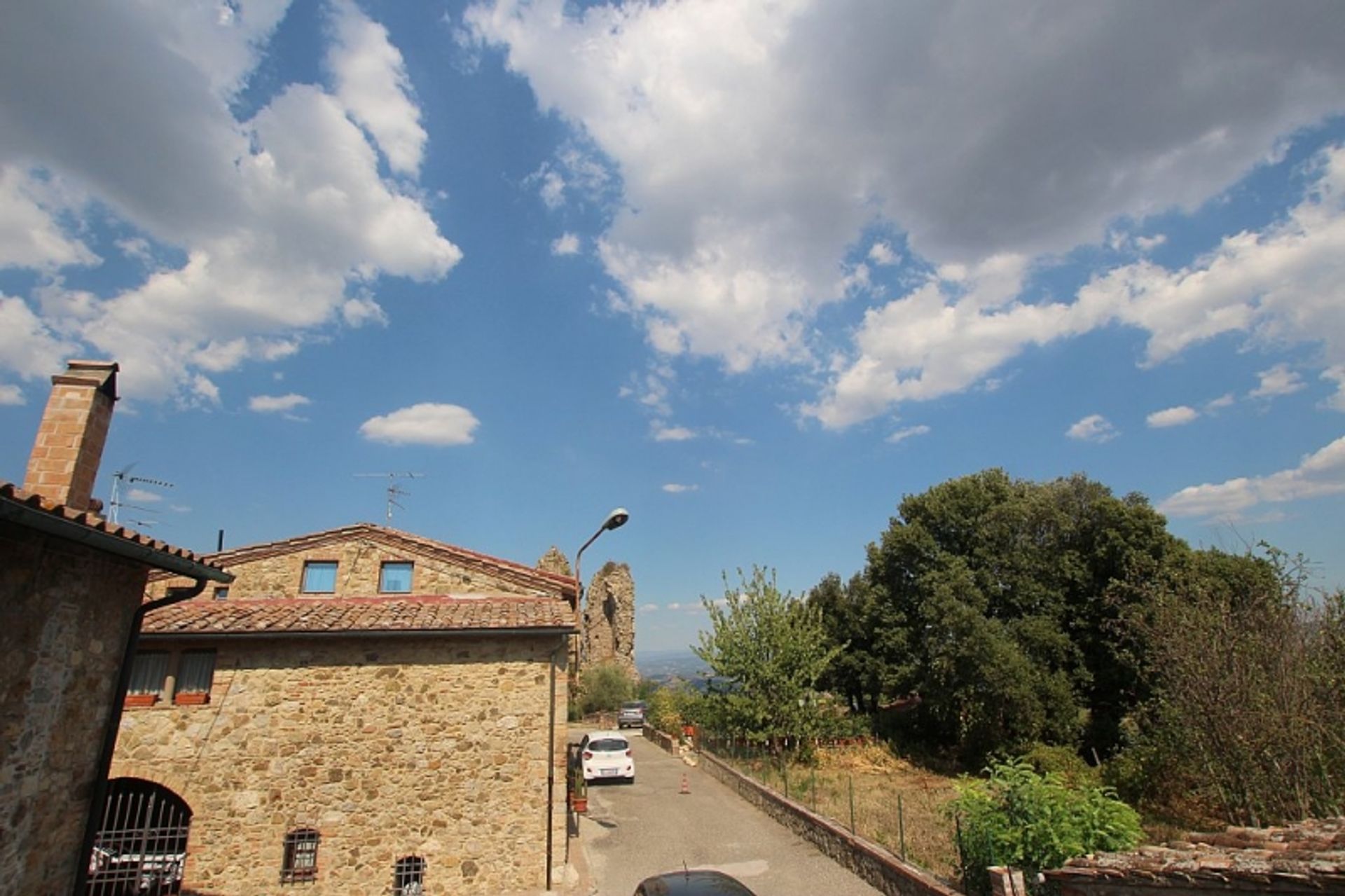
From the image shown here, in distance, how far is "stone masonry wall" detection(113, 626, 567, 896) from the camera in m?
10.5

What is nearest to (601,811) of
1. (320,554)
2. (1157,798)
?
(320,554)

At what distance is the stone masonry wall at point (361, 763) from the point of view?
10547 millimetres

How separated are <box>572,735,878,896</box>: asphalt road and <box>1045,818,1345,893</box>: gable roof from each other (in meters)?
5.04

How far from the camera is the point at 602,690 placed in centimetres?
4416

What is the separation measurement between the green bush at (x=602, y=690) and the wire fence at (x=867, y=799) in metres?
19.5

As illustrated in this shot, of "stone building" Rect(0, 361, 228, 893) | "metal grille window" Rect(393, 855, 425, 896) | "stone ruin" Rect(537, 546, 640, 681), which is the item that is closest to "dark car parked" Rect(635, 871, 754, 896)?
"metal grille window" Rect(393, 855, 425, 896)

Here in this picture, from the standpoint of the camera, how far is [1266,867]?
200 inches

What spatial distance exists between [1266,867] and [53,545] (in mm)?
9985

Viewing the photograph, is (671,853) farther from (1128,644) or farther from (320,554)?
(1128,644)

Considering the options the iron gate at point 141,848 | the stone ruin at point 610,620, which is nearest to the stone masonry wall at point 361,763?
the iron gate at point 141,848

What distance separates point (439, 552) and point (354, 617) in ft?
9.05

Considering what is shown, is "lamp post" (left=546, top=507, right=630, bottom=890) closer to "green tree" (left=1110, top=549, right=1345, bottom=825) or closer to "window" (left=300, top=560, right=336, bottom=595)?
"window" (left=300, top=560, right=336, bottom=595)

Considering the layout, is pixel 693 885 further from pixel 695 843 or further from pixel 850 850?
pixel 695 843

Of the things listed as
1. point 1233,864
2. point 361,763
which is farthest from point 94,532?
point 1233,864
